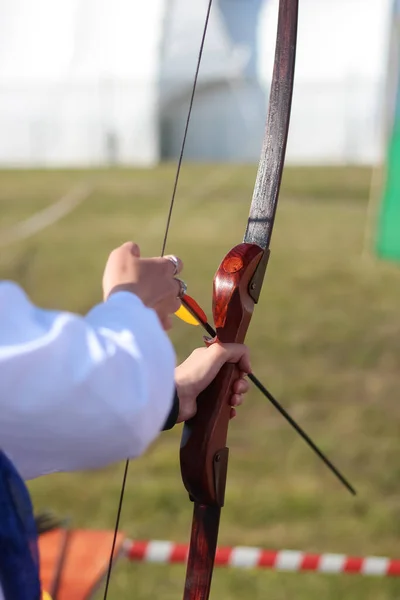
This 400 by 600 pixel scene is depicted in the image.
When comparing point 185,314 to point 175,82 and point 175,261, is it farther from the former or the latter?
point 175,82

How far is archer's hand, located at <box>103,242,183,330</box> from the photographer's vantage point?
0.94 meters

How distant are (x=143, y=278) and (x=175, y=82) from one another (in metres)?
15.3

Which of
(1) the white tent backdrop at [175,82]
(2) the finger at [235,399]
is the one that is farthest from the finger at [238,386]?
(1) the white tent backdrop at [175,82]

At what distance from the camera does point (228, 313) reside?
1123mm

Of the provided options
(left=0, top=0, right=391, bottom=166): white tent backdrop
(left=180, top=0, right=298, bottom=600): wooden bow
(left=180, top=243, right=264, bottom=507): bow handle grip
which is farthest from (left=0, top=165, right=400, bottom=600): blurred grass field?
(left=0, top=0, right=391, bottom=166): white tent backdrop

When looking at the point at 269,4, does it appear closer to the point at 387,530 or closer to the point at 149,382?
the point at 387,530

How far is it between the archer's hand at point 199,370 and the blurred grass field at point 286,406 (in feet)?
4.20

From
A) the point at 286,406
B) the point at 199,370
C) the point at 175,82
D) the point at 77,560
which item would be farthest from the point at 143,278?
the point at 175,82

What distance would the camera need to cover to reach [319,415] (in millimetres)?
3480

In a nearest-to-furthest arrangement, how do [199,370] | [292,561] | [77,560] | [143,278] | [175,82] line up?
1. [143,278]
2. [199,370]
3. [77,560]
4. [292,561]
5. [175,82]

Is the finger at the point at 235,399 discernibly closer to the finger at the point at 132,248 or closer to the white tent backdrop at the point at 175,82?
the finger at the point at 132,248

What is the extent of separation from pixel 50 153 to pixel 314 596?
48.3 ft

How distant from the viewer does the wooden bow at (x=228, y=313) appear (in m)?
1.12

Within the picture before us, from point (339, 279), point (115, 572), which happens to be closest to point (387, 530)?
point (115, 572)
